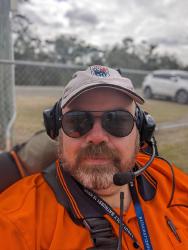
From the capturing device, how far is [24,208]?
1281 mm

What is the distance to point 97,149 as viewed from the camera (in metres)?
1.40

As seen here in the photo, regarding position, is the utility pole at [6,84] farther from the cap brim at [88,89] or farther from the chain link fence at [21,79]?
the cap brim at [88,89]

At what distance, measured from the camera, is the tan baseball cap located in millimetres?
1385

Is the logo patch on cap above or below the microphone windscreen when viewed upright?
above

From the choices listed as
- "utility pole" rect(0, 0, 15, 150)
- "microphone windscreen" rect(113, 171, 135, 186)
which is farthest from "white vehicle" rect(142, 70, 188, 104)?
"microphone windscreen" rect(113, 171, 135, 186)

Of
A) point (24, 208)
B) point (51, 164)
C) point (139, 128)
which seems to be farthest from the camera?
point (51, 164)

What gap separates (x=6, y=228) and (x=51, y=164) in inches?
20.4

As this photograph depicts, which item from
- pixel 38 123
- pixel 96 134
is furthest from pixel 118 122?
pixel 38 123

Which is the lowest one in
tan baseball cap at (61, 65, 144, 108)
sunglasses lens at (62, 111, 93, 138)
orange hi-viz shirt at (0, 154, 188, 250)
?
orange hi-viz shirt at (0, 154, 188, 250)

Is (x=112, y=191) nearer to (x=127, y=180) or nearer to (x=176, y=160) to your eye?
(x=127, y=180)

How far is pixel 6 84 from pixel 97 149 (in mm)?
2748

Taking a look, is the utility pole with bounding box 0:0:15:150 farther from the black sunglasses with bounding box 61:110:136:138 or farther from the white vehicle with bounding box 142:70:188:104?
the white vehicle with bounding box 142:70:188:104

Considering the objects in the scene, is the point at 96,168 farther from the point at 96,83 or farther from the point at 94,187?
the point at 96,83

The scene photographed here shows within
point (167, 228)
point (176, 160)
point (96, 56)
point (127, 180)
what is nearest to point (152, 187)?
point (167, 228)
